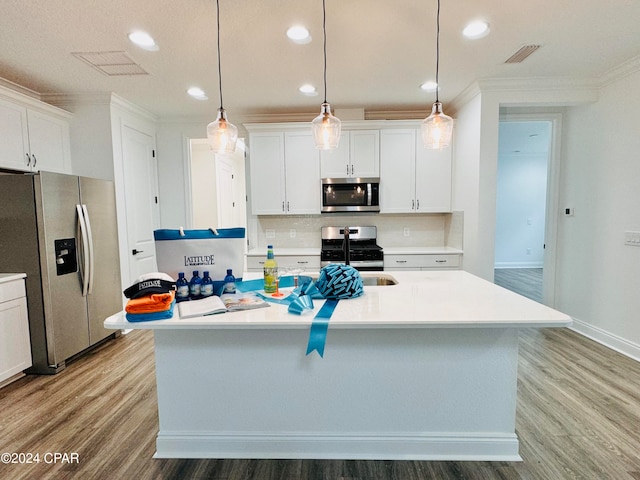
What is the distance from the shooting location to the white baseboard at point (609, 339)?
2.80 metres

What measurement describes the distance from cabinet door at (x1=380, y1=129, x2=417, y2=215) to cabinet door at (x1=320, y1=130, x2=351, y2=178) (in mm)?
424

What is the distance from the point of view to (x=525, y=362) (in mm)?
2770

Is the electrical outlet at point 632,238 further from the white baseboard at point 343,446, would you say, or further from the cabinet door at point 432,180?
the white baseboard at point 343,446

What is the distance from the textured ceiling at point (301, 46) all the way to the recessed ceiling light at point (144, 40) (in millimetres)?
44

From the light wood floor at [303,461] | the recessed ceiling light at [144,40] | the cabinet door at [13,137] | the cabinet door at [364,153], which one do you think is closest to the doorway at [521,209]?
the cabinet door at [364,153]

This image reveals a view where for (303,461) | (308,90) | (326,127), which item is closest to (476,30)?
(326,127)

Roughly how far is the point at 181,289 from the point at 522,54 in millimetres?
3146

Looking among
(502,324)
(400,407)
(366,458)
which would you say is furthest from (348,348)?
(502,324)

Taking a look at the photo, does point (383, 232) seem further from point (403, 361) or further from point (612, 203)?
point (403, 361)

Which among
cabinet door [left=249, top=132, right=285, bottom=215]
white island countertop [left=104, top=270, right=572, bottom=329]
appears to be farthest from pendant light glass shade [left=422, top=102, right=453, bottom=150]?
cabinet door [left=249, top=132, right=285, bottom=215]

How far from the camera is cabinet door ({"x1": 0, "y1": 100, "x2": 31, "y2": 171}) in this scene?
2777mm

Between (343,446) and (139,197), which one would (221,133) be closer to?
(343,446)

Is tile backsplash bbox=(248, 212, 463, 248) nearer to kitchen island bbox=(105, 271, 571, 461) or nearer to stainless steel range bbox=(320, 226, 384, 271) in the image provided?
stainless steel range bbox=(320, 226, 384, 271)

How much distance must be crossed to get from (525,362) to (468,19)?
2.74 m
